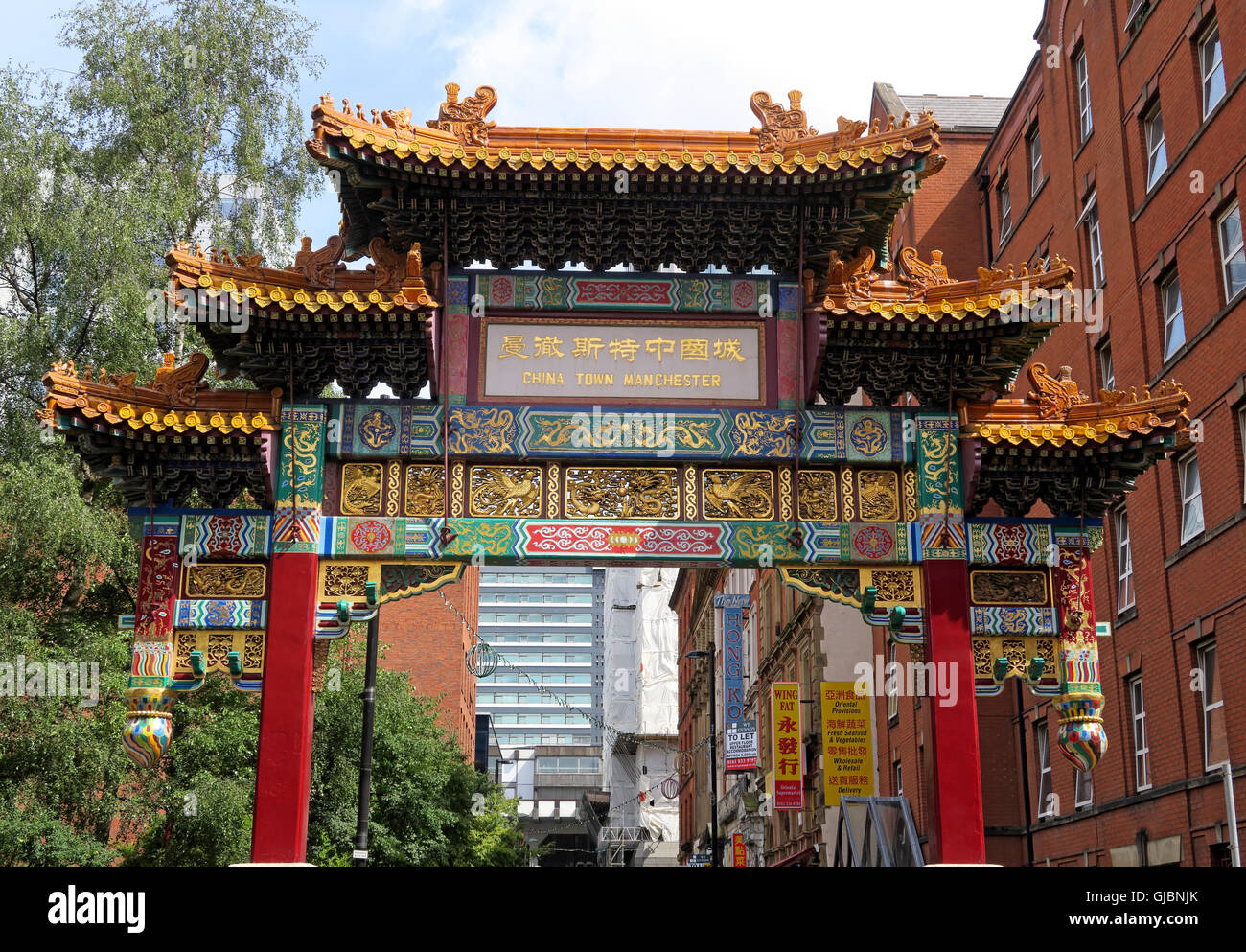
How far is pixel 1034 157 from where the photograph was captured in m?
29.6

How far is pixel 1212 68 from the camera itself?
20.3m

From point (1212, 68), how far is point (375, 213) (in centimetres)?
1395

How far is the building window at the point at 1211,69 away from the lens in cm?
2001

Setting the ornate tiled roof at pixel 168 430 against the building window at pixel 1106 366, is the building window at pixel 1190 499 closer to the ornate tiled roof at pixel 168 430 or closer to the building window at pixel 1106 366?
the building window at pixel 1106 366

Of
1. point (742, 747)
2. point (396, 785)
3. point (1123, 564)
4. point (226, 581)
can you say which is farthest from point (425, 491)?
point (742, 747)

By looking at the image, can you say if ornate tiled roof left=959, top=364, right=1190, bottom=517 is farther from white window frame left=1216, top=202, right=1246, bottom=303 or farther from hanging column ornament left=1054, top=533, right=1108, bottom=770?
white window frame left=1216, top=202, right=1246, bottom=303

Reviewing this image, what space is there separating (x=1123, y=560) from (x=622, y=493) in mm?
12979

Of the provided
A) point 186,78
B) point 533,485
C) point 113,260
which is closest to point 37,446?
point 113,260

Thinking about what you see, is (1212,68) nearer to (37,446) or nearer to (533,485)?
(533,485)

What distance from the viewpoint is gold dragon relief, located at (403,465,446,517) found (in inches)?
554

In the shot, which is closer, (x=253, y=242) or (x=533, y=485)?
(x=533, y=485)

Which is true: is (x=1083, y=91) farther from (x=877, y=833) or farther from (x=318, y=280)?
(x=318, y=280)

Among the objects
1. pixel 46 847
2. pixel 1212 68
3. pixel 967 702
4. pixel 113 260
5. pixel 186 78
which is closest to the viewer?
pixel 967 702

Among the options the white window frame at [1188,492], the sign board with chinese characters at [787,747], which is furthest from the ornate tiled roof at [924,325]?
the sign board with chinese characters at [787,747]
